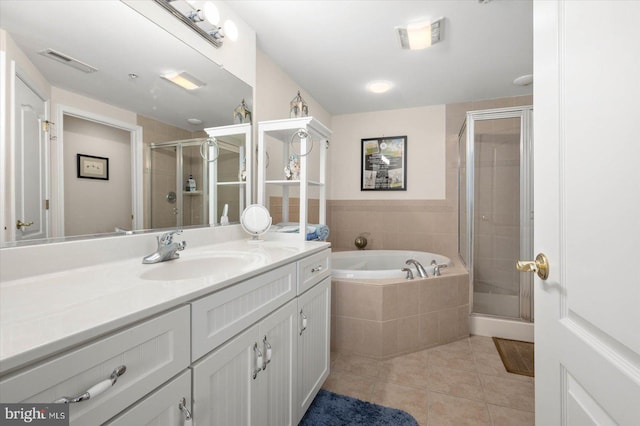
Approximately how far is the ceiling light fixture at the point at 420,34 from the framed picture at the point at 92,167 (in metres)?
1.90

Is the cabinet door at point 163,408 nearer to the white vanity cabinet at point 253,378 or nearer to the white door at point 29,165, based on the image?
the white vanity cabinet at point 253,378

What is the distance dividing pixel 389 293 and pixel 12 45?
2196mm

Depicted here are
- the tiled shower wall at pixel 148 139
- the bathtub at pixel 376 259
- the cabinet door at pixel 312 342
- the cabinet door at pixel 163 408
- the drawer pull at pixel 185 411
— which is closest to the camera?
the cabinet door at pixel 163 408

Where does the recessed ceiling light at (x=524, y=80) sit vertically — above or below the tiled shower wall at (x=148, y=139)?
above

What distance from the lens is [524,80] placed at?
269 centimetres

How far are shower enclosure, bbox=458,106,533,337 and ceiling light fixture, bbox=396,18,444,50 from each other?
0.90 m

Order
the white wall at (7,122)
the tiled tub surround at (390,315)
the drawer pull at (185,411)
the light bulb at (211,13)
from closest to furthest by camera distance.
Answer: the drawer pull at (185,411)
the white wall at (7,122)
the light bulb at (211,13)
the tiled tub surround at (390,315)

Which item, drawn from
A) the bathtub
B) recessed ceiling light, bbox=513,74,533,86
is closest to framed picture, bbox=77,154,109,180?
the bathtub

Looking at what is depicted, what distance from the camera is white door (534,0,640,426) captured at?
1.46 feet

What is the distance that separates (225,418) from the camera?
84 centimetres

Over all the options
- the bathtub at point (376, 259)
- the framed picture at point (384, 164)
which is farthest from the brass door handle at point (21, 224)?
the framed picture at point (384, 164)

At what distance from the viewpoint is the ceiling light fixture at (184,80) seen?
1.39 meters

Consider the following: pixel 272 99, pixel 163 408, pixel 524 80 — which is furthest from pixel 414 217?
pixel 163 408

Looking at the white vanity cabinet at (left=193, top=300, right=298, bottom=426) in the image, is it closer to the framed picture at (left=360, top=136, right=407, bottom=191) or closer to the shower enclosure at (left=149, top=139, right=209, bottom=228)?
the shower enclosure at (left=149, top=139, right=209, bottom=228)
